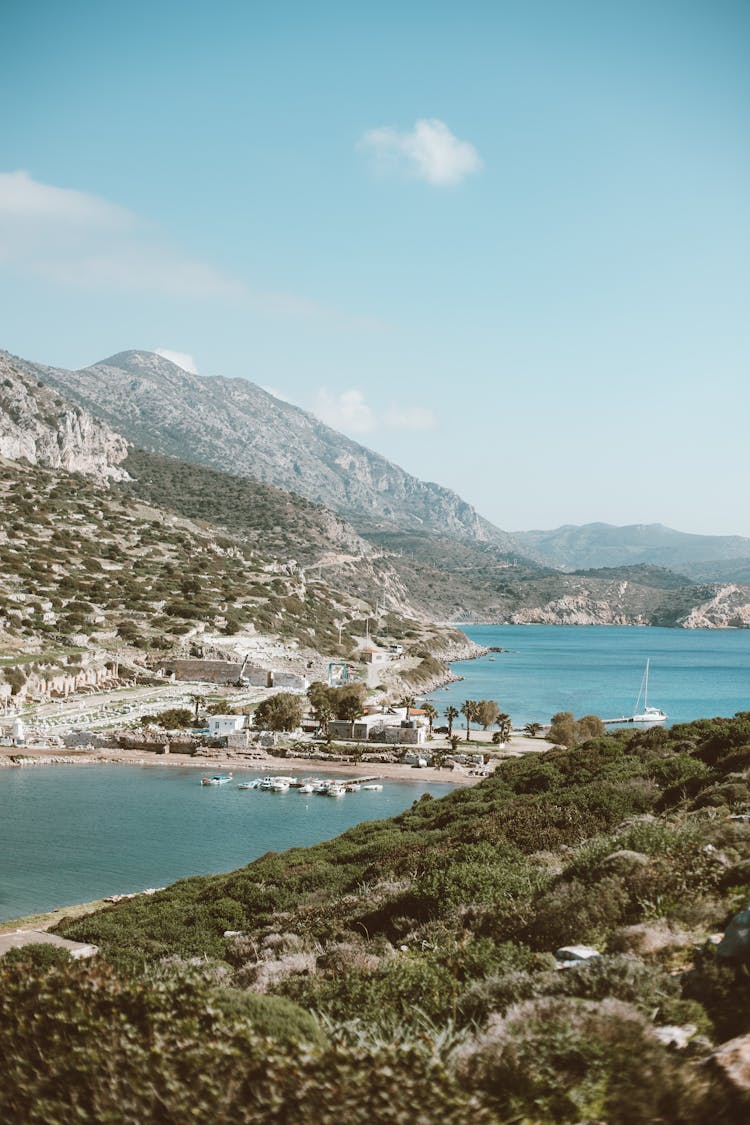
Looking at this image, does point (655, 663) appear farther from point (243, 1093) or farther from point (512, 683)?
point (243, 1093)

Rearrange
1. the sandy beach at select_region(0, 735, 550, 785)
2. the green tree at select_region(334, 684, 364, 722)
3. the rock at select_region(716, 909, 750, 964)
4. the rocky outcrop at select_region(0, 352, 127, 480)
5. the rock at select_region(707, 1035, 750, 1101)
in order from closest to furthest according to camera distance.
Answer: the rock at select_region(707, 1035, 750, 1101) → the rock at select_region(716, 909, 750, 964) → the sandy beach at select_region(0, 735, 550, 785) → the green tree at select_region(334, 684, 364, 722) → the rocky outcrop at select_region(0, 352, 127, 480)

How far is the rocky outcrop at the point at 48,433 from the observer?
151 m

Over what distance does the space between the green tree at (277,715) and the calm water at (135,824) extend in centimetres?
1071

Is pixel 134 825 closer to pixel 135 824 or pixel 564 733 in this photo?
pixel 135 824

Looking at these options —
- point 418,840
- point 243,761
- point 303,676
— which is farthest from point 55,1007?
point 303,676

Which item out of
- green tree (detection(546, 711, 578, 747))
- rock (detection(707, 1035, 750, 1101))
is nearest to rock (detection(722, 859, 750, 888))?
rock (detection(707, 1035, 750, 1101))

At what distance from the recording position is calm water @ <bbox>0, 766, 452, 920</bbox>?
115 feet

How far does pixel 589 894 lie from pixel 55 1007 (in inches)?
260

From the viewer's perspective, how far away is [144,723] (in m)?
69.2

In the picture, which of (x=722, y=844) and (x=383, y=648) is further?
(x=383, y=648)

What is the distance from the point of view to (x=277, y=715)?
7150cm

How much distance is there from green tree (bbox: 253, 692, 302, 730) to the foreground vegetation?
176ft

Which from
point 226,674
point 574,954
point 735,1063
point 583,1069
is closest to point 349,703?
point 226,674

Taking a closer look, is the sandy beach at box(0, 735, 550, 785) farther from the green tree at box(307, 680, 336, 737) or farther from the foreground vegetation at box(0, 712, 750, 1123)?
the foreground vegetation at box(0, 712, 750, 1123)
